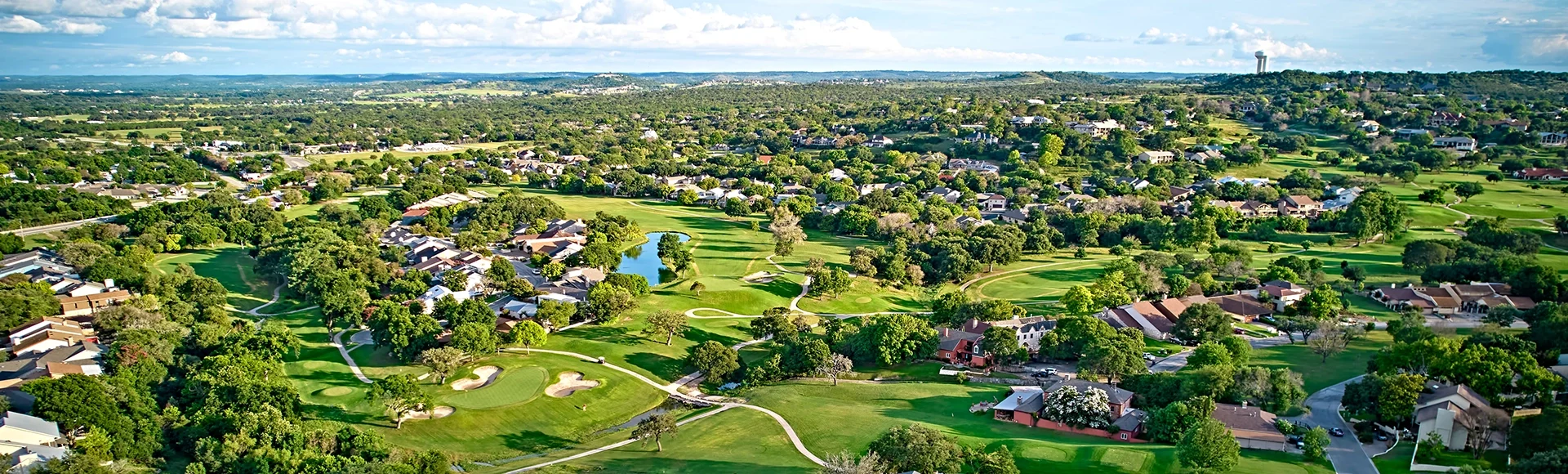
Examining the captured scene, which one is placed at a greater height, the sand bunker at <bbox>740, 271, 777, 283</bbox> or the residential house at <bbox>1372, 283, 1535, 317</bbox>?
the residential house at <bbox>1372, 283, 1535, 317</bbox>

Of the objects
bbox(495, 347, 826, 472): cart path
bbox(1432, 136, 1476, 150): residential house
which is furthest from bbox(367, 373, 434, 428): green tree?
bbox(1432, 136, 1476, 150): residential house

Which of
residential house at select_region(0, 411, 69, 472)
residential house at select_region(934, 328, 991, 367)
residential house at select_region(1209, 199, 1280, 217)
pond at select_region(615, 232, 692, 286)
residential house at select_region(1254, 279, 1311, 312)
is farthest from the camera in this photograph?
residential house at select_region(1209, 199, 1280, 217)

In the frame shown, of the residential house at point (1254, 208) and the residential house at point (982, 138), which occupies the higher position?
the residential house at point (982, 138)

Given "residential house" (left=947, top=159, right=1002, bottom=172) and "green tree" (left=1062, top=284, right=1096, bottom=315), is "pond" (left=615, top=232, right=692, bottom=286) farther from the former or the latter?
"residential house" (left=947, top=159, right=1002, bottom=172)

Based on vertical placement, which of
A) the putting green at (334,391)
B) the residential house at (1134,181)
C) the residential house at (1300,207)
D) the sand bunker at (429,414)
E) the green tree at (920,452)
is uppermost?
the residential house at (1134,181)

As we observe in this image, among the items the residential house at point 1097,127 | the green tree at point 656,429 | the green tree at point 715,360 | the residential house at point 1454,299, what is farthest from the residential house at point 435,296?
the residential house at point 1097,127

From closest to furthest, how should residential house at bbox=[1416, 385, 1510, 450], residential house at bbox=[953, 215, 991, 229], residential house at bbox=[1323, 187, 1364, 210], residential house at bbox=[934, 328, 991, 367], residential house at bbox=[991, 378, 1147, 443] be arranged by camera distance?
residential house at bbox=[1416, 385, 1510, 450] → residential house at bbox=[991, 378, 1147, 443] → residential house at bbox=[934, 328, 991, 367] → residential house at bbox=[953, 215, 991, 229] → residential house at bbox=[1323, 187, 1364, 210]

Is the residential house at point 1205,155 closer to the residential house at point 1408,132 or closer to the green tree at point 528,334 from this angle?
the residential house at point 1408,132
